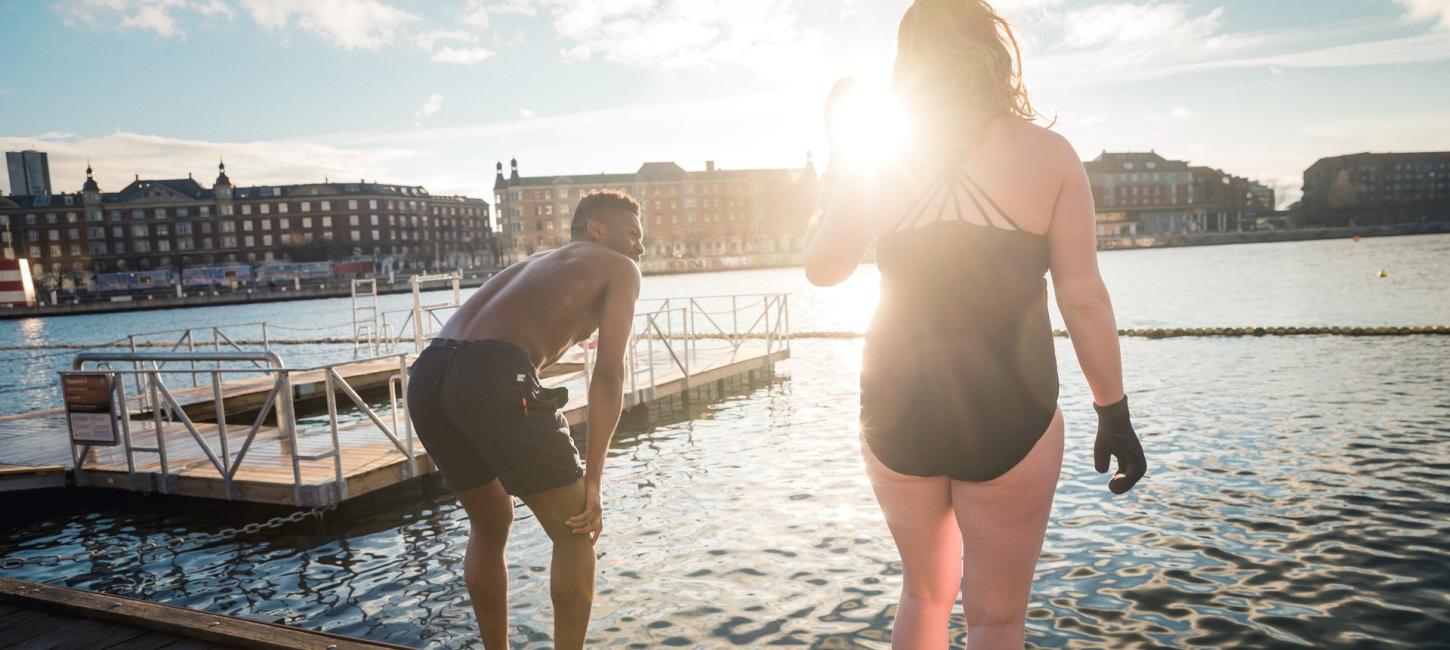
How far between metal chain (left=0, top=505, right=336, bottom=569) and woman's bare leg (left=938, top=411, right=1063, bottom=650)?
7.50 meters

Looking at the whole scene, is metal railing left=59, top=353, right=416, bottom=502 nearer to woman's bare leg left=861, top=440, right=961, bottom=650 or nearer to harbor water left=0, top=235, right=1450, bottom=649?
harbor water left=0, top=235, right=1450, bottom=649

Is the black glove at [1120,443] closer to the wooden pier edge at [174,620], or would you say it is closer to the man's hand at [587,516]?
the man's hand at [587,516]

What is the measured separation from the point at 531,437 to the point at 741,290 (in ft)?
234

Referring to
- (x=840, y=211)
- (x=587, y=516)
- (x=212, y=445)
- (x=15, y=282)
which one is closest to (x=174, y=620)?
(x=587, y=516)

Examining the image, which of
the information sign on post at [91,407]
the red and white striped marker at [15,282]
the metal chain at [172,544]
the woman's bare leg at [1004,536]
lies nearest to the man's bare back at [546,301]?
the woman's bare leg at [1004,536]

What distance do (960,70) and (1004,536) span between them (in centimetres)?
101

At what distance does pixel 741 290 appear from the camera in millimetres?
73812

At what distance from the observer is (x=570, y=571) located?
2824 mm

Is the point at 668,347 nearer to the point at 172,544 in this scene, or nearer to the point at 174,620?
the point at 172,544

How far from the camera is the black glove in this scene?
5.95ft

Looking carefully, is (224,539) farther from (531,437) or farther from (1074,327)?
(1074,327)

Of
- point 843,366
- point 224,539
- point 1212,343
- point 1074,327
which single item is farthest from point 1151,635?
point 1212,343

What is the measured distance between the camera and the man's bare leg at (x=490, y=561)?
2986 millimetres

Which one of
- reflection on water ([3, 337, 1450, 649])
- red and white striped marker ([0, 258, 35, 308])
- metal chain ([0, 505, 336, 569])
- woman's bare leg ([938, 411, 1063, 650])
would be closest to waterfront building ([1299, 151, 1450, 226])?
reflection on water ([3, 337, 1450, 649])
